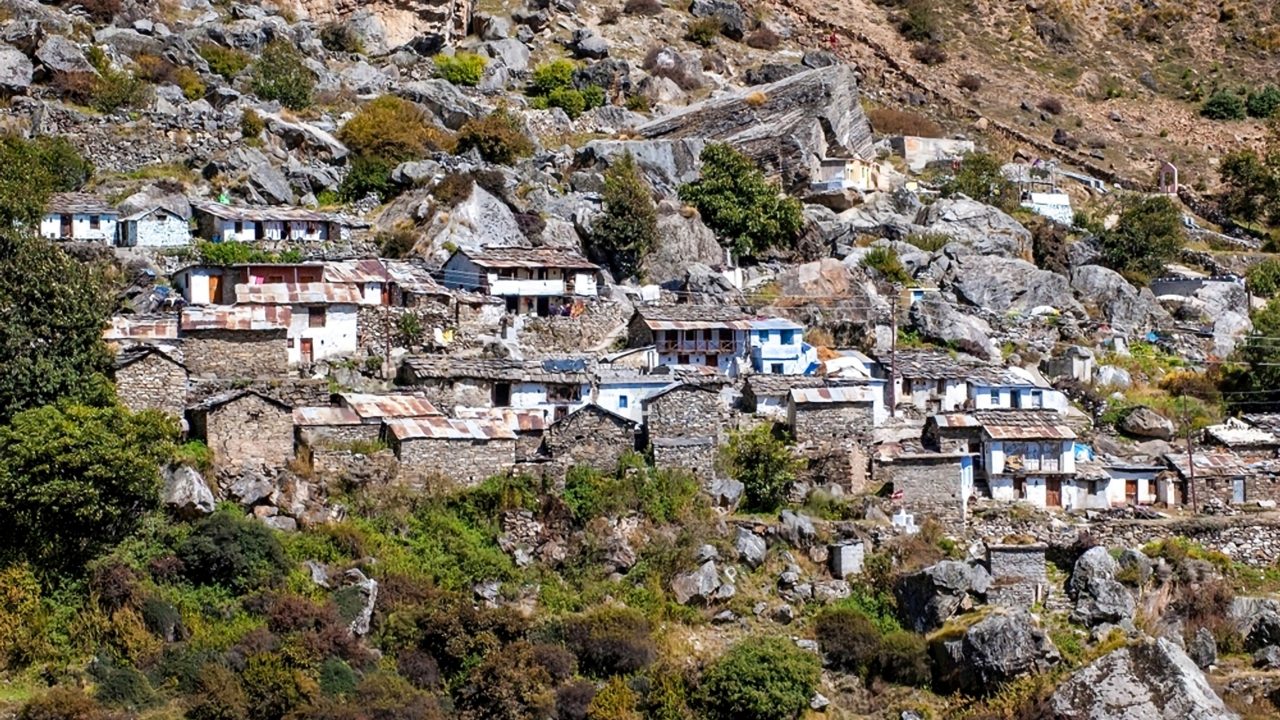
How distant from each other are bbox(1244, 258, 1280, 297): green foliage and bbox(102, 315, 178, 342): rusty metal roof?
135ft

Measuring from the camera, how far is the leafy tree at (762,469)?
139ft

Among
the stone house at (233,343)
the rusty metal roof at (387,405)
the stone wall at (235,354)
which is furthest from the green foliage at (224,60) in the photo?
the rusty metal roof at (387,405)

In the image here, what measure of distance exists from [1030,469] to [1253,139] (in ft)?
178

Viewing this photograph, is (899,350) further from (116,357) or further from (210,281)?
(116,357)

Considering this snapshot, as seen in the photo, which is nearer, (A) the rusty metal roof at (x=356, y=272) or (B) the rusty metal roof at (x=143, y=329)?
(B) the rusty metal roof at (x=143, y=329)

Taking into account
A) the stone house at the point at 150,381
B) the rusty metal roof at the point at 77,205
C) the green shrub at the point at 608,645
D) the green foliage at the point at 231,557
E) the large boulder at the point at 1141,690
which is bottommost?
the large boulder at the point at 1141,690

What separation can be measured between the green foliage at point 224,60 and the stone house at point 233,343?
87.1ft

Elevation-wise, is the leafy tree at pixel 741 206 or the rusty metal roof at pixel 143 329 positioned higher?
the leafy tree at pixel 741 206

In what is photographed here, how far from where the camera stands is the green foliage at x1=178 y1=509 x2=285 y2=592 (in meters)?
35.6

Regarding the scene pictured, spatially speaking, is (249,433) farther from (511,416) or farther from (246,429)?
(511,416)

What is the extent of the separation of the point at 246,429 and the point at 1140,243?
127 feet

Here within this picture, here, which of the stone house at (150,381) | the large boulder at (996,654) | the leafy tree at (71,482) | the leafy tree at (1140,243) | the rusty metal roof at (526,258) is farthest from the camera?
the leafy tree at (1140,243)

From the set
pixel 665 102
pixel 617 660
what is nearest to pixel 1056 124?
pixel 665 102

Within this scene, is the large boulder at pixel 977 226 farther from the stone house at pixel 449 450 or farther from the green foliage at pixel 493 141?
the stone house at pixel 449 450
